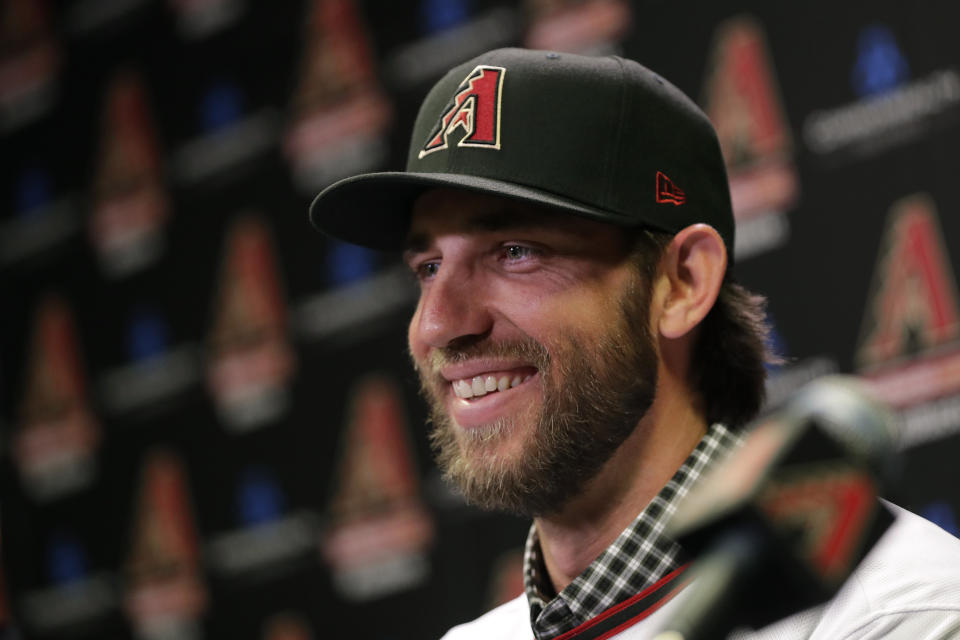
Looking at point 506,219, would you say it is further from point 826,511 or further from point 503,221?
point 826,511

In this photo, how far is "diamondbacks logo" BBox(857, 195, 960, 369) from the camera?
2109mm

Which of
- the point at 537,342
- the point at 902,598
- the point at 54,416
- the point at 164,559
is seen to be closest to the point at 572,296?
the point at 537,342

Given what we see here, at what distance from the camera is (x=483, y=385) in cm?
139

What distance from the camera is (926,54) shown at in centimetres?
215

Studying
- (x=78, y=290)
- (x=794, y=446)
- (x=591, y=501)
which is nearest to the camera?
(x=794, y=446)

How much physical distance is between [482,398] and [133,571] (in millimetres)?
2322

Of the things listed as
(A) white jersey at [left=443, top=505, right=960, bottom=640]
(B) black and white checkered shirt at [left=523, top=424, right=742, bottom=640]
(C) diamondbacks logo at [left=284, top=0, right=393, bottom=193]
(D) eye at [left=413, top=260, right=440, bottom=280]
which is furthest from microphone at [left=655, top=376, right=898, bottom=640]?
(C) diamondbacks logo at [left=284, top=0, right=393, bottom=193]

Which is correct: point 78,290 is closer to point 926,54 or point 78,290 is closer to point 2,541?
point 2,541

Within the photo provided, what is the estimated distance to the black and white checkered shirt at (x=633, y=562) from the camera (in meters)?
1.27

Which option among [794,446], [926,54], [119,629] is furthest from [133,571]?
[794,446]

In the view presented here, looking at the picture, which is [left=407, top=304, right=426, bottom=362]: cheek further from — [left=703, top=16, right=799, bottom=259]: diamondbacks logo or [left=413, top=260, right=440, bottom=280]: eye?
[left=703, top=16, right=799, bottom=259]: diamondbacks logo

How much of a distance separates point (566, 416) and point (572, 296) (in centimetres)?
14

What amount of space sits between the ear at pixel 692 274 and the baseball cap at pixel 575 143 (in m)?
0.02

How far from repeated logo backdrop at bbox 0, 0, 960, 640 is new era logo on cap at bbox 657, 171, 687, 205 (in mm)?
959
